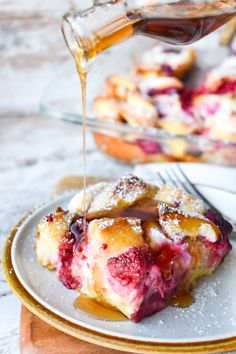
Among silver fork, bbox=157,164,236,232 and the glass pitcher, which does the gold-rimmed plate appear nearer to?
silver fork, bbox=157,164,236,232

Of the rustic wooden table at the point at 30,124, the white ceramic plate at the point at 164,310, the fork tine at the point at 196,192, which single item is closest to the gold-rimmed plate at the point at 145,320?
the white ceramic plate at the point at 164,310

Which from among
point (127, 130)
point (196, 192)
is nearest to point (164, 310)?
point (196, 192)

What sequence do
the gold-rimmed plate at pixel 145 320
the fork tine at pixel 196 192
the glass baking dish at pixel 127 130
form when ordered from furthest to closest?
the glass baking dish at pixel 127 130 → the fork tine at pixel 196 192 → the gold-rimmed plate at pixel 145 320

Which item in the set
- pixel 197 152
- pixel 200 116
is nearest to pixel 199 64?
pixel 200 116

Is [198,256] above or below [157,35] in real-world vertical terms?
below

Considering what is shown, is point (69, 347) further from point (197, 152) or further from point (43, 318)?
point (197, 152)

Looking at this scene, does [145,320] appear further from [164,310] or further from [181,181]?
[181,181]

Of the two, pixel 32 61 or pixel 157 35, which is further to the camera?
pixel 32 61

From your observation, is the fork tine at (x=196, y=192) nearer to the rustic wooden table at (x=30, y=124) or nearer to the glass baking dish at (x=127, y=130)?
the glass baking dish at (x=127, y=130)
